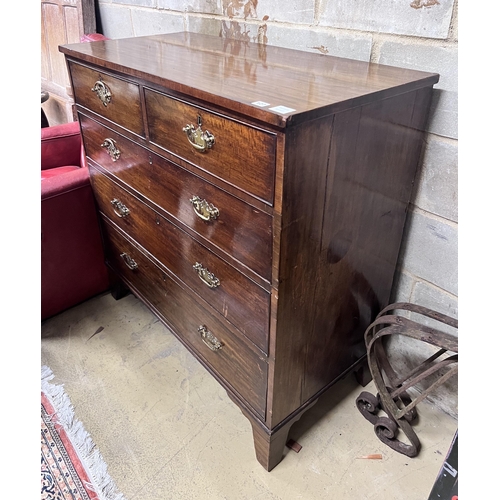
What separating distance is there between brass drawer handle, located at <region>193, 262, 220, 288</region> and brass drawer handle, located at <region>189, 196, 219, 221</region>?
16cm

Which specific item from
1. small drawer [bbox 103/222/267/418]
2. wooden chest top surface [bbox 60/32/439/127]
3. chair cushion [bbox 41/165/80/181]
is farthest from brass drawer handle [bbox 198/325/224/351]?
A: chair cushion [bbox 41/165/80/181]

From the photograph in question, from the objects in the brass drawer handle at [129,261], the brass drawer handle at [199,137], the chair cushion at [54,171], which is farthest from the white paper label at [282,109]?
the chair cushion at [54,171]

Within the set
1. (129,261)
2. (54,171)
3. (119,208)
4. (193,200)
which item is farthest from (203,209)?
(54,171)

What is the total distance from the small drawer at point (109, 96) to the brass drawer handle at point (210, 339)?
0.57 m

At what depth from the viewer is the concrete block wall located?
3.31ft

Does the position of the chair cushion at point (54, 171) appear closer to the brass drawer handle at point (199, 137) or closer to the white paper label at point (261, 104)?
the brass drawer handle at point (199, 137)

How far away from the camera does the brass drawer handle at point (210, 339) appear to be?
3.99 feet

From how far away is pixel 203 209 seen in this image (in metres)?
1.01

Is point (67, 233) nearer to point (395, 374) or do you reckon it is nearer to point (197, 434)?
point (197, 434)

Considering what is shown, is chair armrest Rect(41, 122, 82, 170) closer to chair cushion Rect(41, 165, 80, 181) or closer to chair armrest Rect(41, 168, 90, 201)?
chair cushion Rect(41, 165, 80, 181)

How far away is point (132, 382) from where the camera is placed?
1.51 meters

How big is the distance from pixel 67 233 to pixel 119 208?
1.04ft
